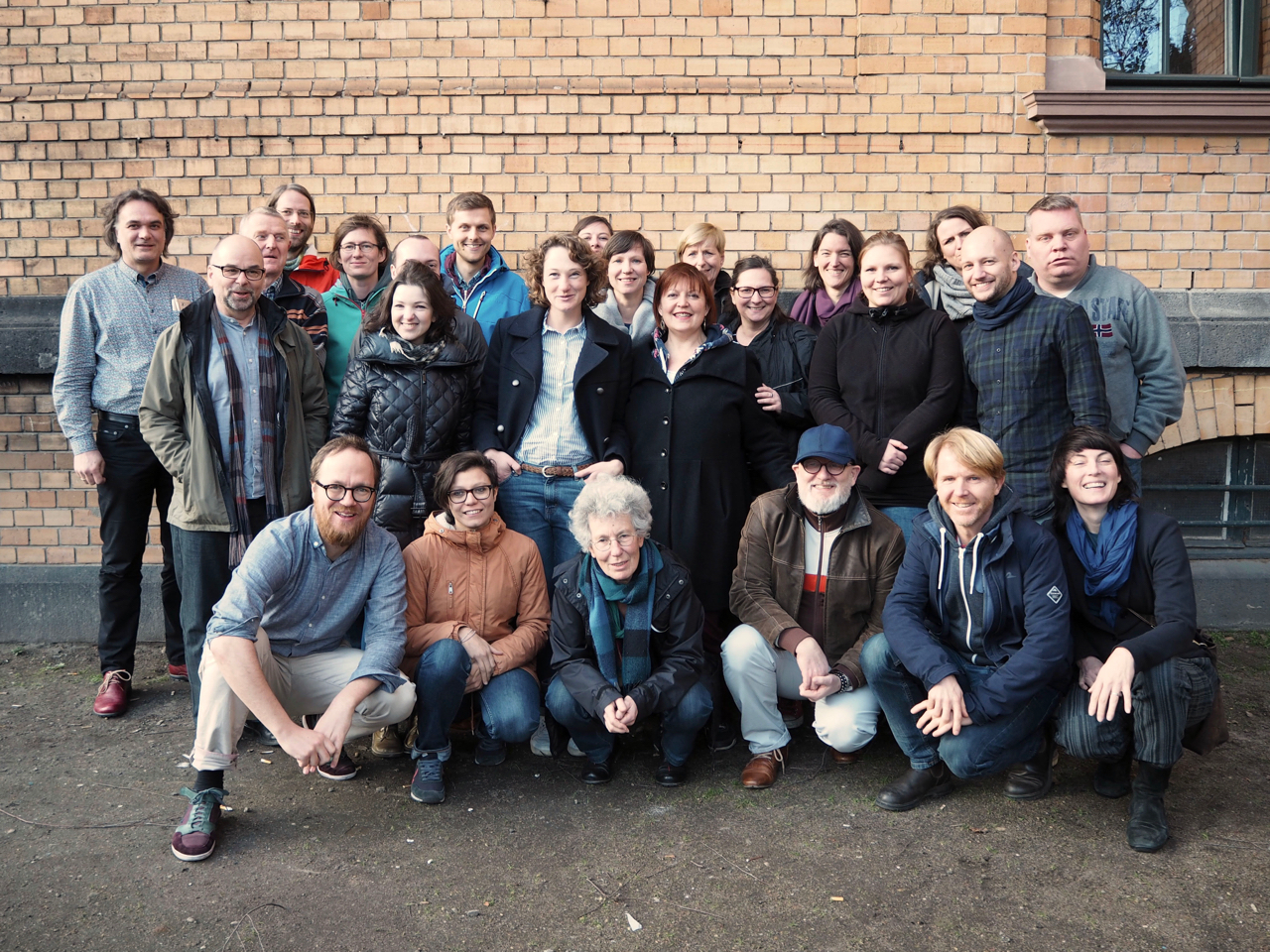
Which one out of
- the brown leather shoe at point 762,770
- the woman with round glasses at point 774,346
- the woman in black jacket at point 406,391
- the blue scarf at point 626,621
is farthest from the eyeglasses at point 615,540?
the woman with round glasses at point 774,346

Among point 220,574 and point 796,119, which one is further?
point 796,119

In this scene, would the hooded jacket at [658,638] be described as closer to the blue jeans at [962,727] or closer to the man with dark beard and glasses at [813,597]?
the man with dark beard and glasses at [813,597]

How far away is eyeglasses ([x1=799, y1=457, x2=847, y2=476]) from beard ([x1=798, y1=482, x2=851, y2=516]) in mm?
55

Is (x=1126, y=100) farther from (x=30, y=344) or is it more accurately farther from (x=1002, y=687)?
(x=30, y=344)

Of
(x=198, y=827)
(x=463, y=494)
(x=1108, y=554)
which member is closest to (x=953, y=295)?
(x=1108, y=554)

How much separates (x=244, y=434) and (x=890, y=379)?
102 inches

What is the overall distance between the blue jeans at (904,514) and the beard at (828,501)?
37 cm

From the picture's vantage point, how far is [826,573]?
150 inches

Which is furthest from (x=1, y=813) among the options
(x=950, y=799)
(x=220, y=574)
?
(x=950, y=799)

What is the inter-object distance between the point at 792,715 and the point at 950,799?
0.73m

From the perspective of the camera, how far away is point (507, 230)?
527 cm

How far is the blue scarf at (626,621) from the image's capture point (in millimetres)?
3611

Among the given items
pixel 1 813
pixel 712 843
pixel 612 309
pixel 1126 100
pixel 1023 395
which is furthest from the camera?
pixel 1126 100

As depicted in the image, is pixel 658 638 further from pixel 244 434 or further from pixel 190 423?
pixel 190 423
